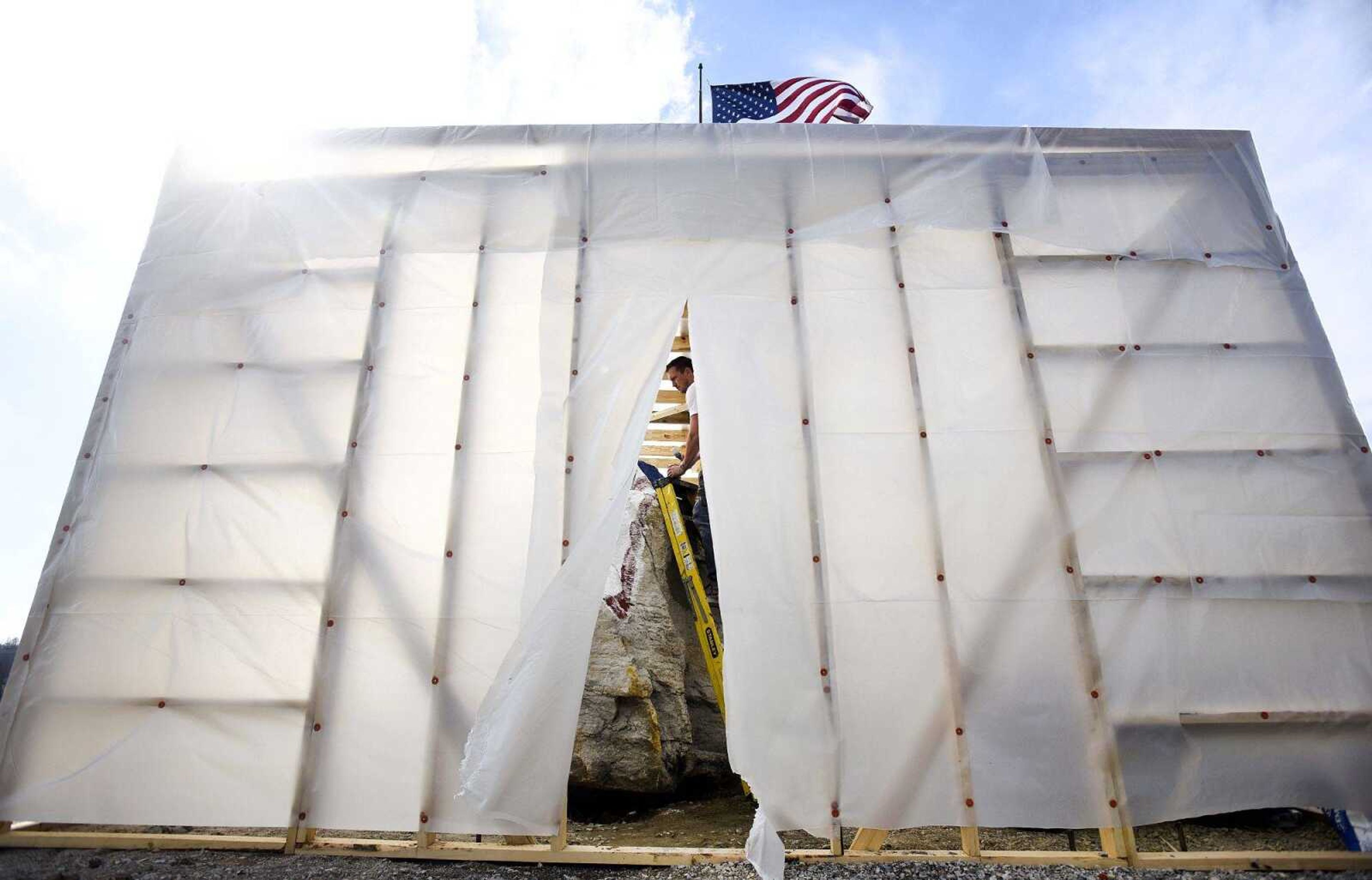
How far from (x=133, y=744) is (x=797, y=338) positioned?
3.46m

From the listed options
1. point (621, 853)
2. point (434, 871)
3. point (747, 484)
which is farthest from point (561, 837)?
point (747, 484)

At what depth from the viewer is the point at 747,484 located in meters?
2.98

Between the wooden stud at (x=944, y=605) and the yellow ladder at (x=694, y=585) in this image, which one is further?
the yellow ladder at (x=694, y=585)

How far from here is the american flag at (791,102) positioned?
4570 millimetres

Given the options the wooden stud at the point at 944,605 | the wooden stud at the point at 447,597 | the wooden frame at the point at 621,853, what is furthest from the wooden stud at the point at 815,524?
the wooden stud at the point at 447,597

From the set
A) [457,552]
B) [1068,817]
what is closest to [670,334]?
[457,552]

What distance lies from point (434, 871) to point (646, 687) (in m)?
1.45

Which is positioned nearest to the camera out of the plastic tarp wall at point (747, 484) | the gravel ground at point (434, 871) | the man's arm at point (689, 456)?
the gravel ground at point (434, 871)

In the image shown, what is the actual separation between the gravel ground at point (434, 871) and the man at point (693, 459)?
5.26 ft

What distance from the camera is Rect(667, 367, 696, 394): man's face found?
4.25 meters

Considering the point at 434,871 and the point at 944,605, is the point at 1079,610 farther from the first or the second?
the point at 434,871

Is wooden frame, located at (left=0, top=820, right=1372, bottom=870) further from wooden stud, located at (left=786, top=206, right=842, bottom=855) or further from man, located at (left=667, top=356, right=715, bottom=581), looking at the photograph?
man, located at (left=667, top=356, right=715, bottom=581)

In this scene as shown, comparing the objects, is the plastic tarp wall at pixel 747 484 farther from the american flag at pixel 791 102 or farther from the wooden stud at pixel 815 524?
the american flag at pixel 791 102

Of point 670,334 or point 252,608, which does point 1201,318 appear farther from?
point 252,608
